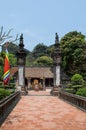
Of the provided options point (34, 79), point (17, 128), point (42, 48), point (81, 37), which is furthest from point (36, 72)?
point (17, 128)

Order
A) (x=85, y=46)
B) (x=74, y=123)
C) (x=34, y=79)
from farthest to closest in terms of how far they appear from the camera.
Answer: (x=34, y=79) → (x=85, y=46) → (x=74, y=123)

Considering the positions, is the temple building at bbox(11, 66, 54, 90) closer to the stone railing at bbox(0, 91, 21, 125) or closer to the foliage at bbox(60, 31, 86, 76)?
the foliage at bbox(60, 31, 86, 76)

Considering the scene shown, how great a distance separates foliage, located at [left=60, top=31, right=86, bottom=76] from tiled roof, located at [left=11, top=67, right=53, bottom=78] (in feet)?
29.1

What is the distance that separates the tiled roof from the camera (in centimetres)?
6525

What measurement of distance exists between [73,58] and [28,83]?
14.0 meters

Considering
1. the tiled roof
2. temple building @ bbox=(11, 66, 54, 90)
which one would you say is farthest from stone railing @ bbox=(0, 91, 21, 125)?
the tiled roof

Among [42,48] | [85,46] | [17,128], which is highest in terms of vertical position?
[42,48]

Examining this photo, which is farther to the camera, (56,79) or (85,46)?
(85,46)

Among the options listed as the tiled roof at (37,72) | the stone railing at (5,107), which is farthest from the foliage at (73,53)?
the stone railing at (5,107)

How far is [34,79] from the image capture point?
2601 inches

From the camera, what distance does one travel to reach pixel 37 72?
66062 millimetres

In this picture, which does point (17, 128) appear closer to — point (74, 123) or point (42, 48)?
point (74, 123)

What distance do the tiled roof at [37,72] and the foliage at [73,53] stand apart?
29.1 ft

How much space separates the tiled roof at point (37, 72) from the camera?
65.2 meters
